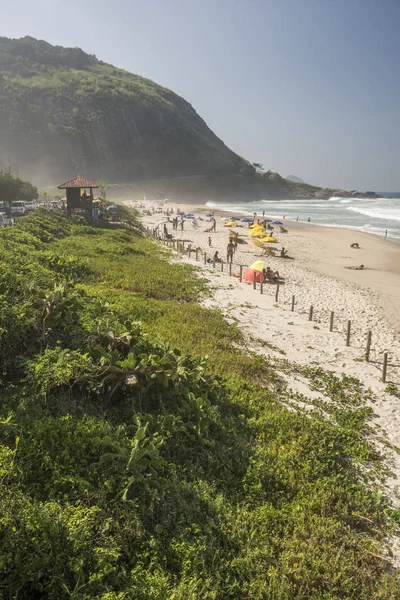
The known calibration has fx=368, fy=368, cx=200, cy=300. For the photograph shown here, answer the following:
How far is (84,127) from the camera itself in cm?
12462

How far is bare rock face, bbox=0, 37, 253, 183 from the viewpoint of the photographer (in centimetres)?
11631

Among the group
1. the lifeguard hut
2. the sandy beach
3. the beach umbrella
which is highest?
the lifeguard hut

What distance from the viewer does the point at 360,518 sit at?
18.3 ft

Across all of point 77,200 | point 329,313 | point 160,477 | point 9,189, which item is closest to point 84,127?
point 9,189

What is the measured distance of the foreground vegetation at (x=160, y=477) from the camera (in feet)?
13.0

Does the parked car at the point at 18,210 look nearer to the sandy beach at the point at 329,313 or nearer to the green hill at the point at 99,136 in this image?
the sandy beach at the point at 329,313

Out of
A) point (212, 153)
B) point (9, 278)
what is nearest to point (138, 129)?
point (212, 153)

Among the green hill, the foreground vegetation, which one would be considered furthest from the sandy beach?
the green hill

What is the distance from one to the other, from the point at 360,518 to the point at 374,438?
9.21 feet

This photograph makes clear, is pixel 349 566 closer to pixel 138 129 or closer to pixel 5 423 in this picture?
pixel 5 423

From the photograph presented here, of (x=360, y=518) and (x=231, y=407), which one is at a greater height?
(x=231, y=407)

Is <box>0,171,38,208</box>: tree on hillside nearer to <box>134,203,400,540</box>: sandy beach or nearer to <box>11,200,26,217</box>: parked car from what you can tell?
<box>11,200,26,217</box>: parked car

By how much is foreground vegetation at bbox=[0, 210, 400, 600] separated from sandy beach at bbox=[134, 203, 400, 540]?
1104 millimetres

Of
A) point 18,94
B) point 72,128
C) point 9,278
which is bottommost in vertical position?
point 9,278
